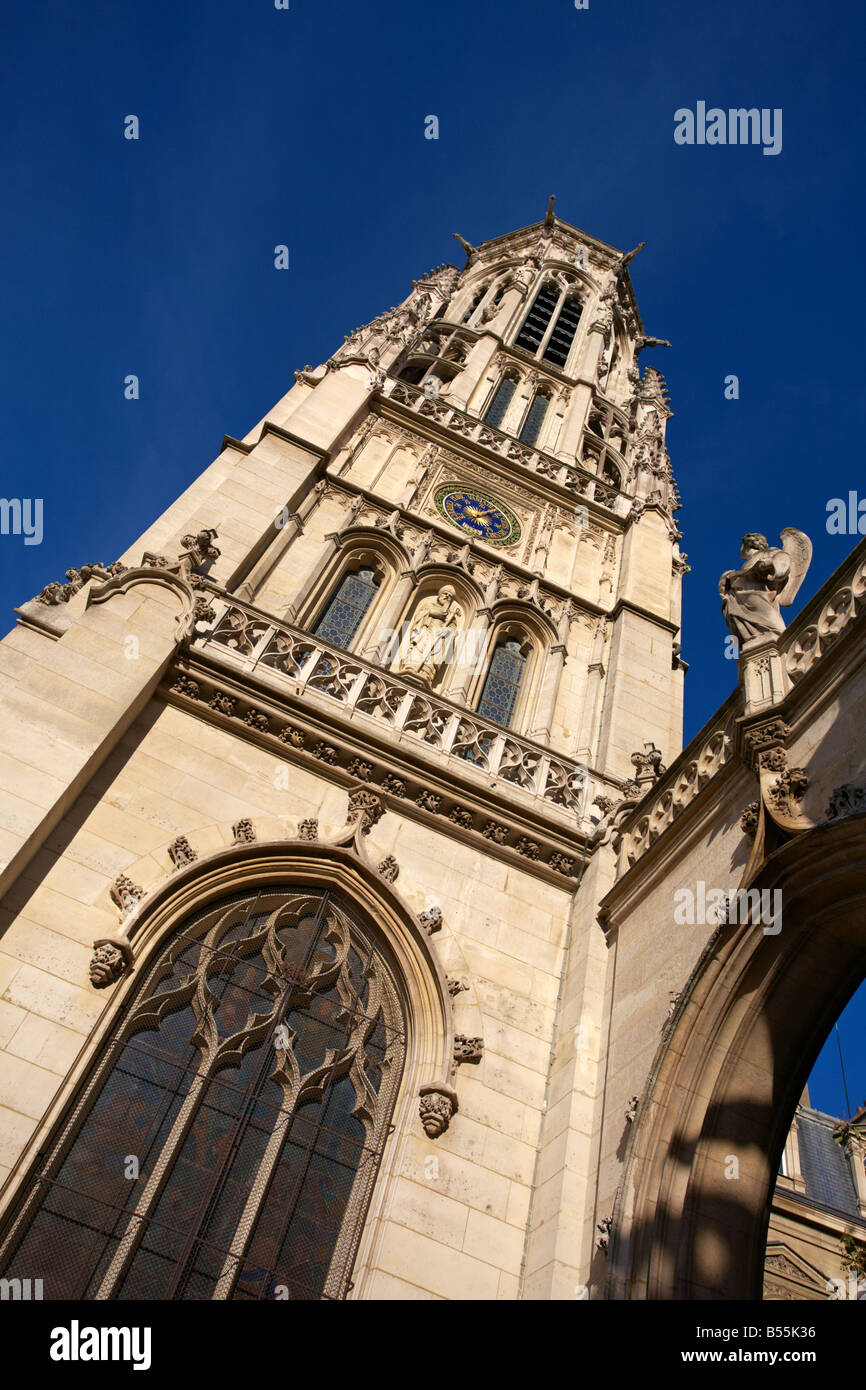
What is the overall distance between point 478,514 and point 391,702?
7453 mm

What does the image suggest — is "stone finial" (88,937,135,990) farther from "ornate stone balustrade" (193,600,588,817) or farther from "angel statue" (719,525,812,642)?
"angel statue" (719,525,812,642)

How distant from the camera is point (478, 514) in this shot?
18.9 m

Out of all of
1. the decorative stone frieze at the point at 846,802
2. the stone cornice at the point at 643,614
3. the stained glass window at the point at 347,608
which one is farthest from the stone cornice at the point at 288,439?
the decorative stone frieze at the point at 846,802

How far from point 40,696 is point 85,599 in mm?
1777

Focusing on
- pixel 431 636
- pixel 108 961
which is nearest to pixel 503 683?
pixel 431 636

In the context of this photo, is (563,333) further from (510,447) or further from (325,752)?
(325,752)

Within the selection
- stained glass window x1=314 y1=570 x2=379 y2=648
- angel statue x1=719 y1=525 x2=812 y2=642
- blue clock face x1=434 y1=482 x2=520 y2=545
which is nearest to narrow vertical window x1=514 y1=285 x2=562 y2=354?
blue clock face x1=434 y1=482 x2=520 y2=545

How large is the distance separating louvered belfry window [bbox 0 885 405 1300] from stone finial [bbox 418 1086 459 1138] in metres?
0.40

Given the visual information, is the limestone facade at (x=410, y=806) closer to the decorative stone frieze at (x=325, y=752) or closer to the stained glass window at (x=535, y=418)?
the decorative stone frieze at (x=325, y=752)

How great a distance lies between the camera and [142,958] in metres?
8.89

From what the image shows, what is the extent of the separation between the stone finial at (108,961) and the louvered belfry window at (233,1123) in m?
0.38

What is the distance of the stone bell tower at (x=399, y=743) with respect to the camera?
27.5ft
